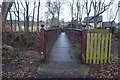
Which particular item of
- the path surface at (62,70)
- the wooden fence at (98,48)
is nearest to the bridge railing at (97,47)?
the wooden fence at (98,48)

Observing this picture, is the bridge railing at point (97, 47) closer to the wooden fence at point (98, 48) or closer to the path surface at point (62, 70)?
the wooden fence at point (98, 48)

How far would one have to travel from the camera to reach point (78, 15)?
1604 inches

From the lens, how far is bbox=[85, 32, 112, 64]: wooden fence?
758 centimetres

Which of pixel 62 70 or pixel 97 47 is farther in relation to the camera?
pixel 97 47

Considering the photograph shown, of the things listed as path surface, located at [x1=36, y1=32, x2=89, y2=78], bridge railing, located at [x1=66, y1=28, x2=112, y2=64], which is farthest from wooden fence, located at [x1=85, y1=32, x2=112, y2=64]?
path surface, located at [x1=36, y1=32, x2=89, y2=78]

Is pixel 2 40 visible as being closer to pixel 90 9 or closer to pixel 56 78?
pixel 56 78

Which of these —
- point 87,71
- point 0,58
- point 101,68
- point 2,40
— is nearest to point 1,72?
point 0,58

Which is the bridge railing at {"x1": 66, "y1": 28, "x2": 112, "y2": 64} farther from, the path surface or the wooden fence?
the path surface

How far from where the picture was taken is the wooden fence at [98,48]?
24.9 feet

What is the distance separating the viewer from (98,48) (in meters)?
7.59

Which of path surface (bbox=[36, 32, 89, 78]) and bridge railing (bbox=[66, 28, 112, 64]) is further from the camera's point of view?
bridge railing (bbox=[66, 28, 112, 64])

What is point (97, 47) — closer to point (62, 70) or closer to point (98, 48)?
point (98, 48)

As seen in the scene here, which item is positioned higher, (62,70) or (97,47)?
(97,47)

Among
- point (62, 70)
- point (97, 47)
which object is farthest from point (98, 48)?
point (62, 70)
